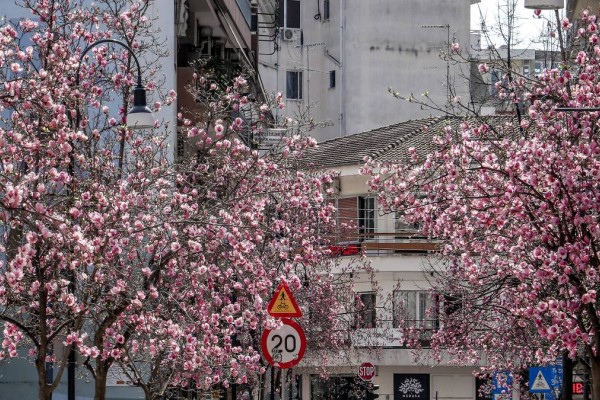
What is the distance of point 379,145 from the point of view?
185ft

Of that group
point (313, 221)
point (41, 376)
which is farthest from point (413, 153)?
point (313, 221)

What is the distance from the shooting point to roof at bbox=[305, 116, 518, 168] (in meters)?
54.2

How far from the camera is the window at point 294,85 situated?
70.3m

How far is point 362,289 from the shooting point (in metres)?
53.8

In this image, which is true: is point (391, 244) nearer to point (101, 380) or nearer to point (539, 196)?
point (101, 380)

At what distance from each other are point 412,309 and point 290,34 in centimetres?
1909

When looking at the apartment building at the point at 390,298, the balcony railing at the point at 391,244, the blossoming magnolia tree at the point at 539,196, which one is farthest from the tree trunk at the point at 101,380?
the balcony railing at the point at 391,244

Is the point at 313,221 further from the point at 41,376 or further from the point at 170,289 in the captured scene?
the point at 41,376

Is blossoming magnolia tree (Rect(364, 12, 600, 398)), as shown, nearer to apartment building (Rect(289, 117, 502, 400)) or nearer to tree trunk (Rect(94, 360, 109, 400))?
tree trunk (Rect(94, 360, 109, 400))

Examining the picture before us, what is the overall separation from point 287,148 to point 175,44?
11.4m

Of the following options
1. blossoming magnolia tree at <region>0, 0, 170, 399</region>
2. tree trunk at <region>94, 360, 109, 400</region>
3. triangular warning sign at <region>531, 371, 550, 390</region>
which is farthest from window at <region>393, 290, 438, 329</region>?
tree trunk at <region>94, 360, 109, 400</region>

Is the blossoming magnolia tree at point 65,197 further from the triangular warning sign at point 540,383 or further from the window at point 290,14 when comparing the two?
the window at point 290,14

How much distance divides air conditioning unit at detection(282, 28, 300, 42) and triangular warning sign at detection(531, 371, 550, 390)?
39.2m

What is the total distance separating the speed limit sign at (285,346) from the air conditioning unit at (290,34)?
47438mm
